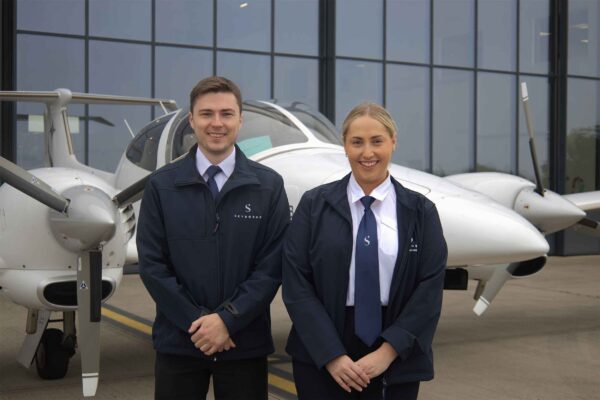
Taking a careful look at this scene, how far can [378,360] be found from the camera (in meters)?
2.78

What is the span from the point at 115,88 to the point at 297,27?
4.80m

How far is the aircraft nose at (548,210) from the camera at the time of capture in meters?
9.05

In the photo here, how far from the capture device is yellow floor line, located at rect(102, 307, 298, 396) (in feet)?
20.7

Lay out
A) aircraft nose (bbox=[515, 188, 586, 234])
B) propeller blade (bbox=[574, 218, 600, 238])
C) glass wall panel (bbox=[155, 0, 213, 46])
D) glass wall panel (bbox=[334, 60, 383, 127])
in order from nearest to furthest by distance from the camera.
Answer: aircraft nose (bbox=[515, 188, 586, 234]), propeller blade (bbox=[574, 218, 600, 238]), glass wall panel (bbox=[155, 0, 213, 46]), glass wall panel (bbox=[334, 60, 383, 127])

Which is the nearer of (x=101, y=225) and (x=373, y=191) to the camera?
(x=373, y=191)

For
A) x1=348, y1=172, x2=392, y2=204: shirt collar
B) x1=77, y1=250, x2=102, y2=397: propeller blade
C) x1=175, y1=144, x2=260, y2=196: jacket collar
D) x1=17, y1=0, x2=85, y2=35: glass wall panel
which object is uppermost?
x1=17, y1=0, x2=85, y2=35: glass wall panel

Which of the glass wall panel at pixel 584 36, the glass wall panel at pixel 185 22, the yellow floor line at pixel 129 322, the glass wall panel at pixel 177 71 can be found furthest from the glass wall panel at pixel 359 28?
the yellow floor line at pixel 129 322

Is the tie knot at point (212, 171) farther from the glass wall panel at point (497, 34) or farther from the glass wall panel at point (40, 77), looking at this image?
the glass wall panel at point (497, 34)

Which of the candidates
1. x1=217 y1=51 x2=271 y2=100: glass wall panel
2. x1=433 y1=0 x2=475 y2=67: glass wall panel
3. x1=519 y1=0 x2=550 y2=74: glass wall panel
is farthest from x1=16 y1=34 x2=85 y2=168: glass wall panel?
x1=519 y1=0 x2=550 y2=74: glass wall panel

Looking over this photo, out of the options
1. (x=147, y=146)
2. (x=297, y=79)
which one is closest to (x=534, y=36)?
(x=297, y=79)

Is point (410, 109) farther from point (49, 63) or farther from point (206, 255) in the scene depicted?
point (206, 255)

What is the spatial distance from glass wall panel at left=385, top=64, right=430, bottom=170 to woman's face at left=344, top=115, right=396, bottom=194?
1573cm

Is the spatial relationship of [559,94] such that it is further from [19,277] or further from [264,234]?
[264,234]

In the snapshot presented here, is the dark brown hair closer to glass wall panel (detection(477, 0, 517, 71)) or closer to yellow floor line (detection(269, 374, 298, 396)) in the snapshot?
yellow floor line (detection(269, 374, 298, 396))
